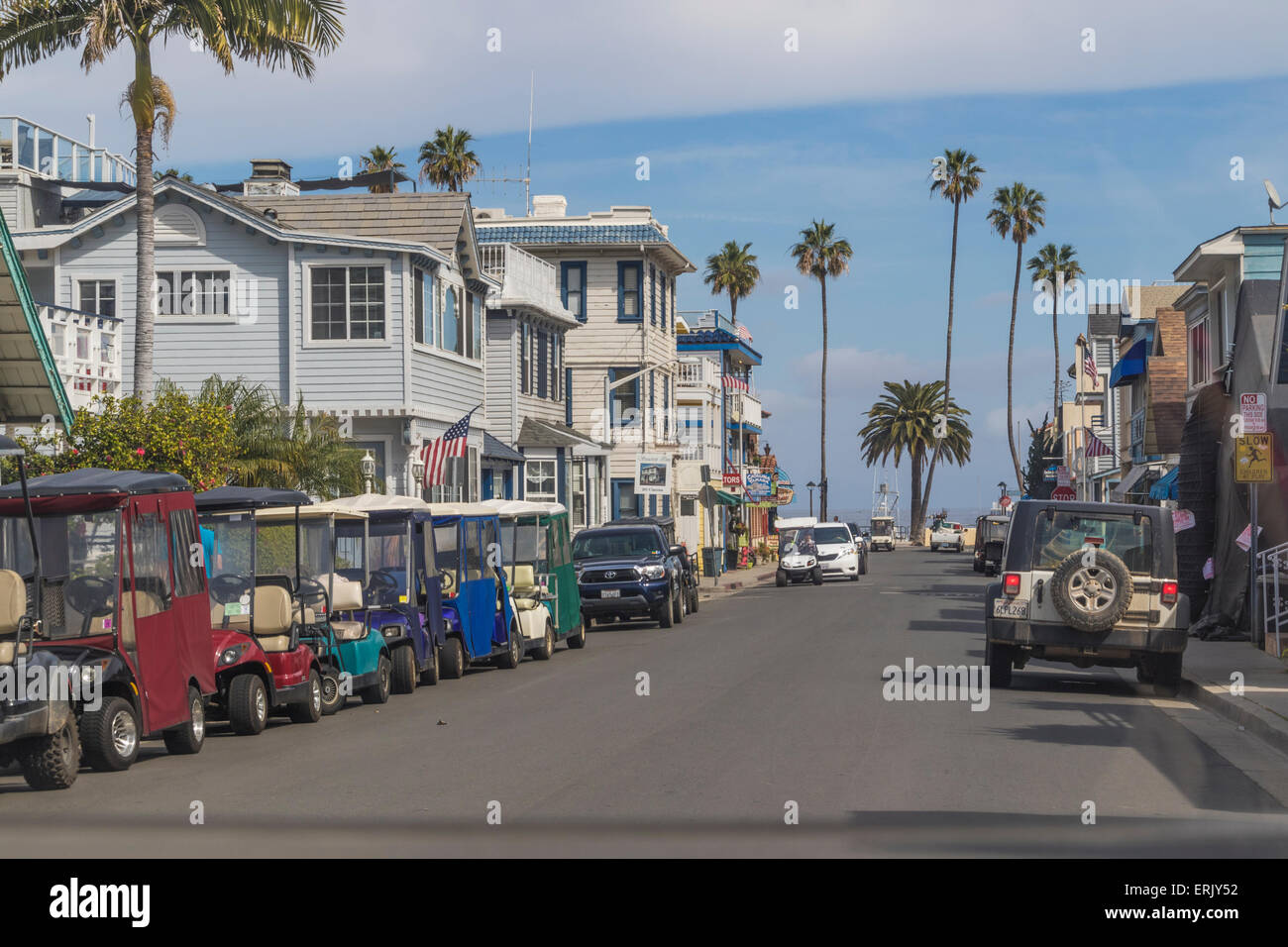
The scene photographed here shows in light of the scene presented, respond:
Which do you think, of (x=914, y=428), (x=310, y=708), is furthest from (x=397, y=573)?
(x=914, y=428)

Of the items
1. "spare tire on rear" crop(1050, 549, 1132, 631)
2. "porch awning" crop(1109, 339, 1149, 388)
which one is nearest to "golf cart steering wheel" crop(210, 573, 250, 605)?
"spare tire on rear" crop(1050, 549, 1132, 631)

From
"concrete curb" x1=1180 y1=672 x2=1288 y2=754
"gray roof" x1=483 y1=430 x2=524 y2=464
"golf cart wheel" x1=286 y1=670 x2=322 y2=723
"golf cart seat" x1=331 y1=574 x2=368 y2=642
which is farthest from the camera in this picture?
"gray roof" x1=483 y1=430 x2=524 y2=464

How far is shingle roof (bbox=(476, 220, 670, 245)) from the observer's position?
52.8 meters

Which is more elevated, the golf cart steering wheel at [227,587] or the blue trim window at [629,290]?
the blue trim window at [629,290]

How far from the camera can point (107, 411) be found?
21.1 meters

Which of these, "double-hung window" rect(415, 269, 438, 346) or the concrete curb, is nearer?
the concrete curb

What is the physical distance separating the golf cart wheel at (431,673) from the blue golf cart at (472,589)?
27.1 inches

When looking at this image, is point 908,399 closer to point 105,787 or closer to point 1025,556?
point 1025,556

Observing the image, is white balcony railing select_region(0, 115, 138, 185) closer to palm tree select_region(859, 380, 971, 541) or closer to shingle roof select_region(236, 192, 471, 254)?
shingle roof select_region(236, 192, 471, 254)

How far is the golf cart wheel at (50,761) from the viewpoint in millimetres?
11177

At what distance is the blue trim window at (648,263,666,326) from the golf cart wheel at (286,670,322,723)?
38.8 metres

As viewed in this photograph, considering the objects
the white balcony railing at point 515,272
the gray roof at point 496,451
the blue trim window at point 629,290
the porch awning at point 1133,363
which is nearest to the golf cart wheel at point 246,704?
the gray roof at point 496,451

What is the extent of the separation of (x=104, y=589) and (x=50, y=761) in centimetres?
153

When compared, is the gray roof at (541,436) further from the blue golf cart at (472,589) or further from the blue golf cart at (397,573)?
the blue golf cart at (397,573)
